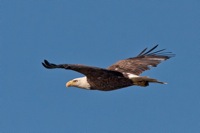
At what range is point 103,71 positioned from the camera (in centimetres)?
1677

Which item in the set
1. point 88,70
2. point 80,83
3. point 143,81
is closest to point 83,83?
point 80,83

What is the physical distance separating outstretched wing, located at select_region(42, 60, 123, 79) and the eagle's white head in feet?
1.37

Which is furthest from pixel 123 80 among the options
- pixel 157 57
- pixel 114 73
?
pixel 157 57

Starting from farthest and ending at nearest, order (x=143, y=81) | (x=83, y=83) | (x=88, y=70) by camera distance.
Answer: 1. (x=83, y=83)
2. (x=143, y=81)
3. (x=88, y=70)

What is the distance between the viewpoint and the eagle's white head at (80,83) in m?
17.9

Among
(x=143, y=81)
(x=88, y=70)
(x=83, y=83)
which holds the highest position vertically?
(x=83, y=83)

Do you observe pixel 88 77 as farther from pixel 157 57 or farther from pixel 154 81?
pixel 157 57

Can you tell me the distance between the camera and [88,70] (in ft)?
55.2

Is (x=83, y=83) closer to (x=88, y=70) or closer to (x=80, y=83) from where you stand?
(x=80, y=83)

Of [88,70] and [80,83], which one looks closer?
[88,70]

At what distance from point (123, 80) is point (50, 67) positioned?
7.22 ft

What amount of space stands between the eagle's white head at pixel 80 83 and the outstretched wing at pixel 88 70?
42 centimetres

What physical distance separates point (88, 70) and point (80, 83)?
1.29m

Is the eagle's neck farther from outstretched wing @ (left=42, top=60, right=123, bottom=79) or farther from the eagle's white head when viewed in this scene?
outstretched wing @ (left=42, top=60, right=123, bottom=79)
